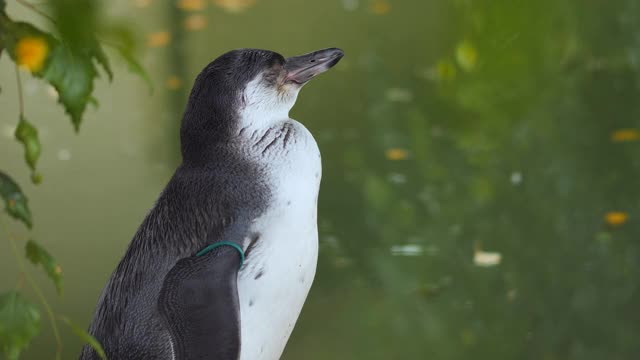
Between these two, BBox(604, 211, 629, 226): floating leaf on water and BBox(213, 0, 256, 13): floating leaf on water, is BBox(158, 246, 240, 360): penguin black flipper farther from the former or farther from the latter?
BBox(213, 0, 256, 13): floating leaf on water

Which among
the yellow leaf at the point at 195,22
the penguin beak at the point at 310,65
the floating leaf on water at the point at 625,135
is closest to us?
the penguin beak at the point at 310,65

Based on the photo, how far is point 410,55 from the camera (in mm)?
7215

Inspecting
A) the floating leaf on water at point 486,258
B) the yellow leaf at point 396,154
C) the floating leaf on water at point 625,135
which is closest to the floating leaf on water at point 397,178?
the yellow leaf at point 396,154

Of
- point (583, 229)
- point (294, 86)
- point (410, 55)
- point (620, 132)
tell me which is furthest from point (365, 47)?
point (294, 86)

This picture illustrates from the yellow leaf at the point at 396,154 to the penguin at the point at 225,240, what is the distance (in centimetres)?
339

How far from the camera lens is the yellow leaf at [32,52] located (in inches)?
60.5

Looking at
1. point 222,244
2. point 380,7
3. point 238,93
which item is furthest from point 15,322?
point 380,7

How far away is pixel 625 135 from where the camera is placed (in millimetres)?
5695

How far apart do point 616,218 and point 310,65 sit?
2845 mm

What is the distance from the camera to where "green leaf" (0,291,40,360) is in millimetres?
1714

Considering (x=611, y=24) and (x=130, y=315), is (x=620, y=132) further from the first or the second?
(x=130, y=315)

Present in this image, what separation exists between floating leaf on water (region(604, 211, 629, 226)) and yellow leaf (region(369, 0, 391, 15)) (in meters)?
3.63

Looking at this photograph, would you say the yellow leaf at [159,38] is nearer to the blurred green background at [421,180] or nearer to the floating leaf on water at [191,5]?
the blurred green background at [421,180]

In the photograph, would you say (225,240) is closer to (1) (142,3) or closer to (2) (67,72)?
(2) (67,72)
